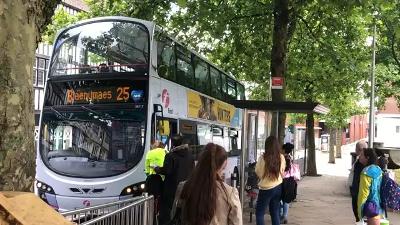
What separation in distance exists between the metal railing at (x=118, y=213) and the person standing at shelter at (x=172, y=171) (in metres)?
1.49

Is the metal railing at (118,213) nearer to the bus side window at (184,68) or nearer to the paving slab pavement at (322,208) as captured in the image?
the paving slab pavement at (322,208)

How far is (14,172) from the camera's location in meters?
3.22

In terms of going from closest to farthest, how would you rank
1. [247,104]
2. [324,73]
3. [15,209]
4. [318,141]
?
[15,209], [247,104], [324,73], [318,141]

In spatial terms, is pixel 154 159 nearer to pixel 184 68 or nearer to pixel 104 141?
pixel 104 141

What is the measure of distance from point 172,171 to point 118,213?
294 cm

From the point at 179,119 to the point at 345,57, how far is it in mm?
6607

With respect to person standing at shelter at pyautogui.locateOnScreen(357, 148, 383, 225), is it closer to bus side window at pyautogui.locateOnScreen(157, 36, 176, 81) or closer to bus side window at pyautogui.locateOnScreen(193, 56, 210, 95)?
bus side window at pyautogui.locateOnScreen(157, 36, 176, 81)

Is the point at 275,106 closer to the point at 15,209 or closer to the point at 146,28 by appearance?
the point at 146,28

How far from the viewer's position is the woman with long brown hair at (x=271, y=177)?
8.05m

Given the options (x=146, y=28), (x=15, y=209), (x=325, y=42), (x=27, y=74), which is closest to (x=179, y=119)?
(x=146, y=28)

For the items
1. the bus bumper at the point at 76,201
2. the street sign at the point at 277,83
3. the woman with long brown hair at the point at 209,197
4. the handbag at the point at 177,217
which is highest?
the street sign at the point at 277,83

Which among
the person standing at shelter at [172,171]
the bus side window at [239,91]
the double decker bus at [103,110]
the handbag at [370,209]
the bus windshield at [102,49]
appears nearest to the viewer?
the handbag at [370,209]

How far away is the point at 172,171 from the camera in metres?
8.44

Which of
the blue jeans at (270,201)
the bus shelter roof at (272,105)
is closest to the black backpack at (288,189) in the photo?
the blue jeans at (270,201)
